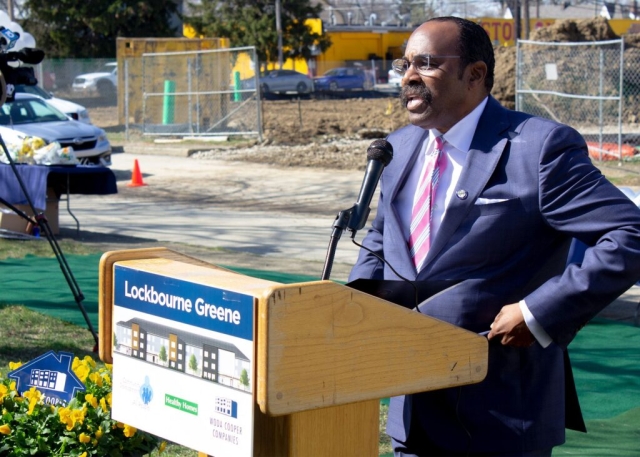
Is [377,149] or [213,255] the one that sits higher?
[377,149]

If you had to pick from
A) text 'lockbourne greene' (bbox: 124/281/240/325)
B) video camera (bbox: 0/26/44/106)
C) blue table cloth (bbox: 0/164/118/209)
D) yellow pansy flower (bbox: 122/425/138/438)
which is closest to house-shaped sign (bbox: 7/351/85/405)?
yellow pansy flower (bbox: 122/425/138/438)

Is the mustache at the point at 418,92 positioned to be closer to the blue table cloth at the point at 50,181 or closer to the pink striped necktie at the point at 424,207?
the pink striped necktie at the point at 424,207

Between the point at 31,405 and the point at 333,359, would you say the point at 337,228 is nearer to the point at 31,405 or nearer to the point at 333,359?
the point at 333,359

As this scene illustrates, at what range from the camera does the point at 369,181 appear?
2459mm

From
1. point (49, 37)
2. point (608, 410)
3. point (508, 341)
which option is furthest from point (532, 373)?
point (49, 37)

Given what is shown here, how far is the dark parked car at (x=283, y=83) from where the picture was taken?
48.5m

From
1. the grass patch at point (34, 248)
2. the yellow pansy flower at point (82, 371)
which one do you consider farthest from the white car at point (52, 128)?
the yellow pansy flower at point (82, 371)

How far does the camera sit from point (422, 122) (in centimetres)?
261

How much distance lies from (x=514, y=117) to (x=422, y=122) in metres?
0.26

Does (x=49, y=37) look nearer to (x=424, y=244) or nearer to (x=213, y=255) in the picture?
(x=213, y=255)

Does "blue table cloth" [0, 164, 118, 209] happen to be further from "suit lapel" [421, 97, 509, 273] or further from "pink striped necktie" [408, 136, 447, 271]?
"suit lapel" [421, 97, 509, 273]

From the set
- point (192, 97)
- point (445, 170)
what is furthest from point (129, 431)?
point (192, 97)

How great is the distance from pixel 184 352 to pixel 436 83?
3.28ft

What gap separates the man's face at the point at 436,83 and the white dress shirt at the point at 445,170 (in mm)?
37
